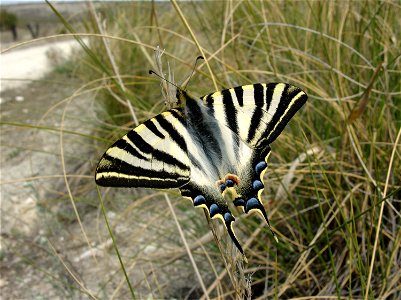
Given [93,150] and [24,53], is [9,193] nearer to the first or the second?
[93,150]

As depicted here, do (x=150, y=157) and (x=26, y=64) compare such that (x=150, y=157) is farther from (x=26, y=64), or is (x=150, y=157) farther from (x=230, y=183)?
(x=26, y=64)

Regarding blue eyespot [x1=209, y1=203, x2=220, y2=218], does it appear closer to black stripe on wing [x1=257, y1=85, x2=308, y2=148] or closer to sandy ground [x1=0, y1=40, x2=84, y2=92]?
black stripe on wing [x1=257, y1=85, x2=308, y2=148]

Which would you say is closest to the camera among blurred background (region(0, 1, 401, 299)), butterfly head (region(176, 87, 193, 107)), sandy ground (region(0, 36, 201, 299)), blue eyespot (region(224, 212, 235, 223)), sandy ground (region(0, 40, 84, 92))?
blue eyespot (region(224, 212, 235, 223))

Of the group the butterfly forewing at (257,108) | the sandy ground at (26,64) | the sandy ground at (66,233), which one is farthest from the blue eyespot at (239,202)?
the sandy ground at (26,64)

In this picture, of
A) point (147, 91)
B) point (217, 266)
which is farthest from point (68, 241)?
point (147, 91)

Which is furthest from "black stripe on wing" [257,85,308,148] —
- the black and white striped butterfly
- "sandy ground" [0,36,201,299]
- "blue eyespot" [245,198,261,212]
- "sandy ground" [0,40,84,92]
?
"sandy ground" [0,40,84,92]

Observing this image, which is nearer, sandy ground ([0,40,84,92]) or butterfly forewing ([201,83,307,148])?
butterfly forewing ([201,83,307,148])

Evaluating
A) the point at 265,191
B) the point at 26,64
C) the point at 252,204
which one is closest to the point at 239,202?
the point at 252,204
